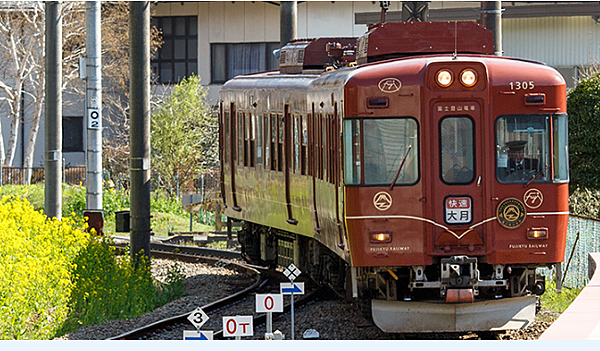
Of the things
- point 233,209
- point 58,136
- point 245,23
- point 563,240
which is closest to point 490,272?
point 563,240

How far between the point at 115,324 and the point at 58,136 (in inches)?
258

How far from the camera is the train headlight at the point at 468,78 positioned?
11.8 meters

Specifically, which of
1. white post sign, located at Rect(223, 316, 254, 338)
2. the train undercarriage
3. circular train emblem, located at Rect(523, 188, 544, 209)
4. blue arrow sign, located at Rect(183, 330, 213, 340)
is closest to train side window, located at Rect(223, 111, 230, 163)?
the train undercarriage

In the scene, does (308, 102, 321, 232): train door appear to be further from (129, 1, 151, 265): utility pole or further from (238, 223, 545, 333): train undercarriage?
(129, 1, 151, 265): utility pole

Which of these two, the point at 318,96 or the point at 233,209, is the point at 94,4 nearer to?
Result: the point at 233,209

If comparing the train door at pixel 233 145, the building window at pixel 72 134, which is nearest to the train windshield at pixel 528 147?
the train door at pixel 233 145

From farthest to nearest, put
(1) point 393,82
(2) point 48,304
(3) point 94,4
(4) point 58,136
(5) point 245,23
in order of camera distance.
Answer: (5) point 245,23, (4) point 58,136, (3) point 94,4, (2) point 48,304, (1) point 393,82

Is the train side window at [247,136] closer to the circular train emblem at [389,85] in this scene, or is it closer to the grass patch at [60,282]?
the grass patch at [60,282]

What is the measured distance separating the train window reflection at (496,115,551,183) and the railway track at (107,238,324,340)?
12.4 ft

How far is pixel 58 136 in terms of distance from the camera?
19.9 metres

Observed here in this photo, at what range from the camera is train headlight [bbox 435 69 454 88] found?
11.8 m

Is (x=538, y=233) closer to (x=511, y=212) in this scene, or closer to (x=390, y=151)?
(x=511, y=212)

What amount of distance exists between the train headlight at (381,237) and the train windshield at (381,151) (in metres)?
0.52

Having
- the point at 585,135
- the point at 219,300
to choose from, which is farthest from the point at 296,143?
the point at 585,135
